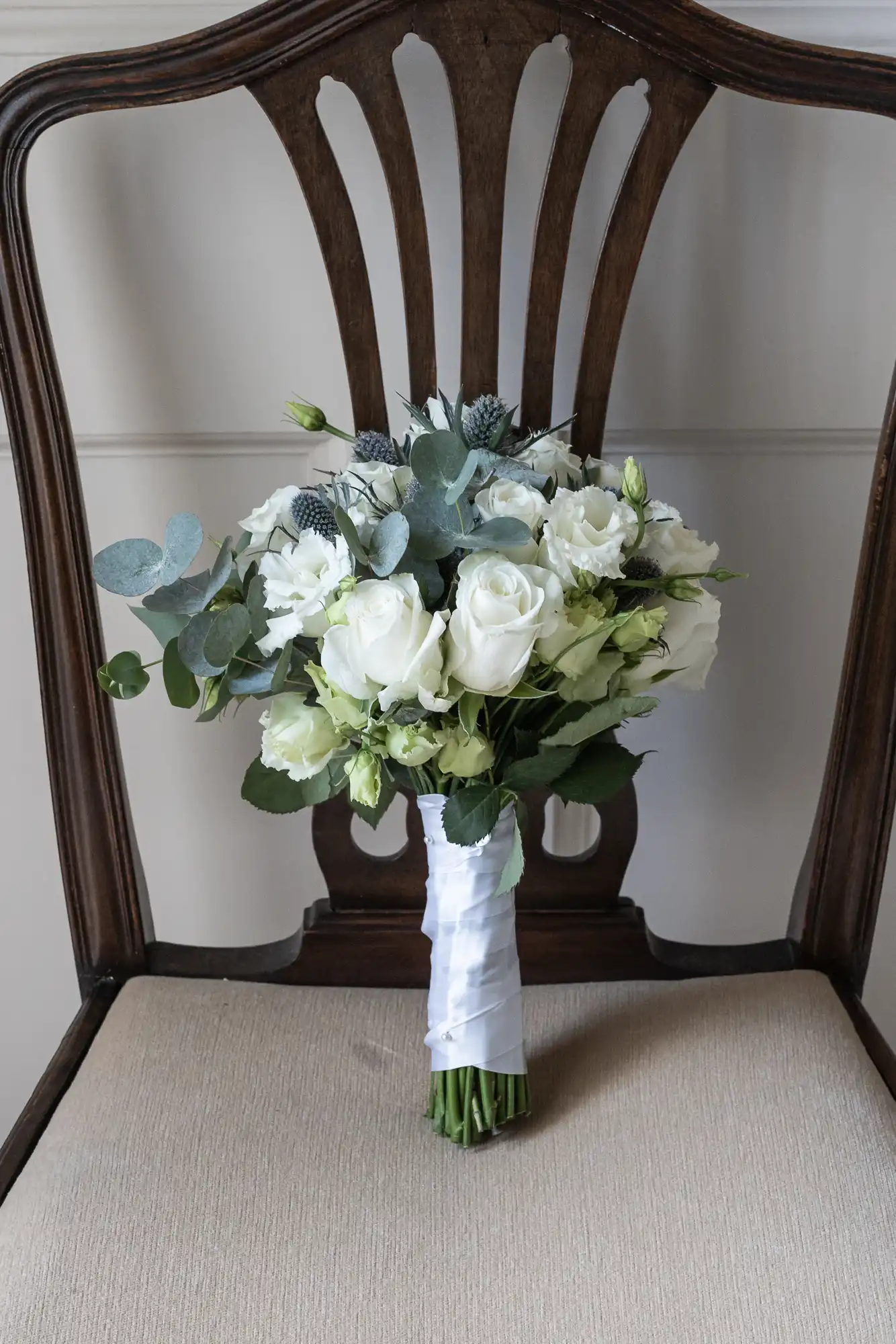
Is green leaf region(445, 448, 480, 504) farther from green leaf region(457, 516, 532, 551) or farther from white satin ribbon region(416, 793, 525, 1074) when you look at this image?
white satin ribbon region(416, 793, 525, 1074)

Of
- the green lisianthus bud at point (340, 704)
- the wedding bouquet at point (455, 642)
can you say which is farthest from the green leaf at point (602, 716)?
the green lisianthus bud at point (340, 704)

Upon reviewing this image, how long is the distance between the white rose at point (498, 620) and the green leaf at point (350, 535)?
5 centimetres

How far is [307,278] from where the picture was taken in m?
0.80

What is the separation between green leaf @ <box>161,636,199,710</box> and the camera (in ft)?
1.91

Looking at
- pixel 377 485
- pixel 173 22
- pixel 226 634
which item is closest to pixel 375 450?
pixel 377 485

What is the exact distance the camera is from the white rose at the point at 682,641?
580mm

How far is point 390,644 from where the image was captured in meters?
0.50

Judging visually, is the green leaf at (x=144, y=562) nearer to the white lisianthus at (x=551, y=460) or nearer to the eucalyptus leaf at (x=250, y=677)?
the eucalyptus leaf at (x=250, y=677)

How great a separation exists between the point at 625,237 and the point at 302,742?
1.30 ft

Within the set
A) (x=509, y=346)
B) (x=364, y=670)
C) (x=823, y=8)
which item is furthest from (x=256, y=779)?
(x=823, y=8)

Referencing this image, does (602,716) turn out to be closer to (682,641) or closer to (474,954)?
(682,641)

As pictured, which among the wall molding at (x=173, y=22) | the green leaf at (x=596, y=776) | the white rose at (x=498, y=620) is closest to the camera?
the white rose at (x=498, y=620)

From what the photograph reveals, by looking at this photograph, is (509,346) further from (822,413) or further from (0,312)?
(0,312)

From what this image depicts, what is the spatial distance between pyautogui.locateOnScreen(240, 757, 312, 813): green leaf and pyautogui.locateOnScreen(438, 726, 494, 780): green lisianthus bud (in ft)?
0.34
